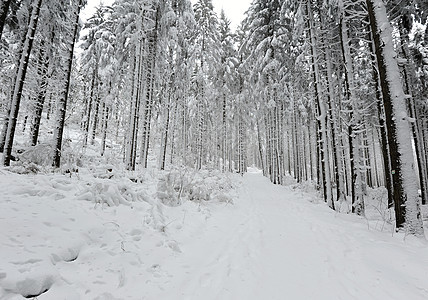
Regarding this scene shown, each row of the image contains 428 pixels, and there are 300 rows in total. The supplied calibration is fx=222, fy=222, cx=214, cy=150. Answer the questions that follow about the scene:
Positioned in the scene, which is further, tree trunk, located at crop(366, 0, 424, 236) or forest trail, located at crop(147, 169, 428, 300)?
tree trunk, located at crop(366, 0, 424, 236)

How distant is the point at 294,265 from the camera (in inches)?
126

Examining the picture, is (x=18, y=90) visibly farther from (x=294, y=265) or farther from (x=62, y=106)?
(x=294, y=265)

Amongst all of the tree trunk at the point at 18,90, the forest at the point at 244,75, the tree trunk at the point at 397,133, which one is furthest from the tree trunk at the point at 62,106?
the tree trunk at the point at 397,133

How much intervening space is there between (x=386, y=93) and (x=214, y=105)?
2164 centimetres

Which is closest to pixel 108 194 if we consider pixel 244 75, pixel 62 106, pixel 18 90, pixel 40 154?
pixel 40 154

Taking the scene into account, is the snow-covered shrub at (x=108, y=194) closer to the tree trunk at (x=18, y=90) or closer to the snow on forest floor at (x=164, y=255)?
the snow on forest floor at (x=164, y=255)

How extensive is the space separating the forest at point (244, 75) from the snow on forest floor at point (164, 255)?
197 cm

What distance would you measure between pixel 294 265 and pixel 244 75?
21812 mm

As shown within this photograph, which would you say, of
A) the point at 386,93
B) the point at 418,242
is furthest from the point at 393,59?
the point at 418,242

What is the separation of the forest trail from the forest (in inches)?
70.5

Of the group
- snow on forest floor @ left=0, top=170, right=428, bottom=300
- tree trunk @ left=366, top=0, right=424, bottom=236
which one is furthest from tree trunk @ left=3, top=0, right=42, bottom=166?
tree trunk @ left=366, top=0, right=424, bottom=236

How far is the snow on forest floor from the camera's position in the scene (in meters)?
2.24

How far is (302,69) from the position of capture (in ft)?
47.8

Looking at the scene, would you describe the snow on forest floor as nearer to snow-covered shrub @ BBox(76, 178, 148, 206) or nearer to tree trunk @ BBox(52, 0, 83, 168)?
snow-covered shrub @ BBox(76, 178, 148, 206)
